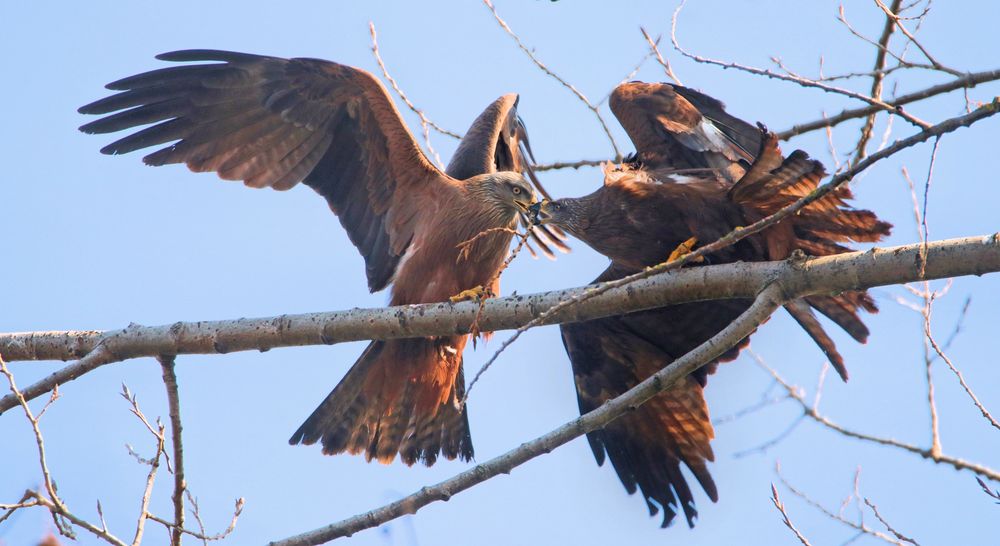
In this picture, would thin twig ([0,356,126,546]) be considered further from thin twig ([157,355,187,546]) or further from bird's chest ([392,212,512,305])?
bird's chest ([392,212,512,305])

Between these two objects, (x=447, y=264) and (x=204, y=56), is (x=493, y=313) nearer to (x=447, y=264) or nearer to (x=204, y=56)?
(x=447, y=264)

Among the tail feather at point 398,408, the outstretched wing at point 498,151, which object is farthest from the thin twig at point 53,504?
the outstretched wing at point 498,151

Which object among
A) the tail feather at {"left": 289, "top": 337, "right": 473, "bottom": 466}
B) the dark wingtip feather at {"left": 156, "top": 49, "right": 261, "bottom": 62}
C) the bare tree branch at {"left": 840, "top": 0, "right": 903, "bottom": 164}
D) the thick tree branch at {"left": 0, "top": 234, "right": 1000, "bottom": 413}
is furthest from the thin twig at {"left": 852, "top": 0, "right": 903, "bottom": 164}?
the dark wingtip feather at {"left": 156, "top": 49, "right": 261, "bottom": 62}

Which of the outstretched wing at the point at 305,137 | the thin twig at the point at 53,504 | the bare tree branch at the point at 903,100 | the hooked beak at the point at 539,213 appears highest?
the outstretched wing at the point at 305,137

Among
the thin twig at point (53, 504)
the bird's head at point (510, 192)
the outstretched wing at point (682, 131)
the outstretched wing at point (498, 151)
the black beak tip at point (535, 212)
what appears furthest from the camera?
the outstretched wing at point (498, 151)

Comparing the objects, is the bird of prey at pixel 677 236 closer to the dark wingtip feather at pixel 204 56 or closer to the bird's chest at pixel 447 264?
the bird's chest at pixel 447 264

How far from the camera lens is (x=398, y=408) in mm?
A: 5250

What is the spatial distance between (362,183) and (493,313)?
229cm

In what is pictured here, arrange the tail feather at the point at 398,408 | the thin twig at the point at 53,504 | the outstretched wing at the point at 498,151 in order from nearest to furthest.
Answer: the thin twig at the point at 53,504 → the tail feather at the point at 398,408 → the outstretched wing at the point at 498,151

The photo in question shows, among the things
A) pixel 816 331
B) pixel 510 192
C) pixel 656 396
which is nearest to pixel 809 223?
pixel 816 331

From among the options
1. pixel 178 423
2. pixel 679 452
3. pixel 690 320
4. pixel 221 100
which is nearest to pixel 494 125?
pixel 221 100

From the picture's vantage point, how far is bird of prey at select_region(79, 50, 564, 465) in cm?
512

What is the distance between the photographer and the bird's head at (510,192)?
5.58 metres

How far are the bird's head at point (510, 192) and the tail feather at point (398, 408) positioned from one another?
37.5 inches
